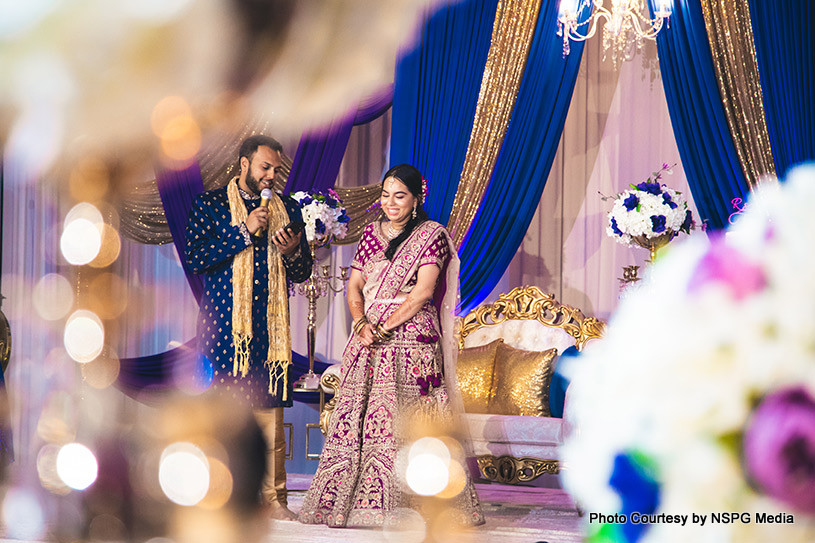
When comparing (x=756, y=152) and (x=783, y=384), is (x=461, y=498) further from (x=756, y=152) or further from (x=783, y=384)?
(x=783, y=384)

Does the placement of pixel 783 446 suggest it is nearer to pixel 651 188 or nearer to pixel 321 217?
pixel 651 188

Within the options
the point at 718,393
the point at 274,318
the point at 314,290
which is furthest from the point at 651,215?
the point at 718,393

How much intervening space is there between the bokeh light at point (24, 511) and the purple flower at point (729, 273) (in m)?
0.20

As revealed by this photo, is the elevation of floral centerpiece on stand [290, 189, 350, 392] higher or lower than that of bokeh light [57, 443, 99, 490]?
higher

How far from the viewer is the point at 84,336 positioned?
20 cm

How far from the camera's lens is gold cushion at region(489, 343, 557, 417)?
464cm

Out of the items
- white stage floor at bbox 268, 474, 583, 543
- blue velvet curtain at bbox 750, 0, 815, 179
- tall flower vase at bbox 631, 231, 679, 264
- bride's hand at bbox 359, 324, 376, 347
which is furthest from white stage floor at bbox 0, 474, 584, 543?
blue velvet curtain at bbox 750, 0, 815, 179

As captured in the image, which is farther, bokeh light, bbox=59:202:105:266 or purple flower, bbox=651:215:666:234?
purple flower, bbox=651:215:666:234

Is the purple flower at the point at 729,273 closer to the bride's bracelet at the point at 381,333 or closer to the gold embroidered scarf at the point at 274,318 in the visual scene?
the gold embroidered scarf at the point at 274,318

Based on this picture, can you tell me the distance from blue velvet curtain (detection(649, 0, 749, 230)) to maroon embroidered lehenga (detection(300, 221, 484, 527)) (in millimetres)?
2125

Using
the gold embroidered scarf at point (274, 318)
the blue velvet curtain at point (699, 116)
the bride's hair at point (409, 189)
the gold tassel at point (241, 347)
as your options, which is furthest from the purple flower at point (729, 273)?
the blue velvet curtain at point (699, 116)

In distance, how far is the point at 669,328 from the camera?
0.87 ft

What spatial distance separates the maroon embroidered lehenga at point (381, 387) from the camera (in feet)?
10.6

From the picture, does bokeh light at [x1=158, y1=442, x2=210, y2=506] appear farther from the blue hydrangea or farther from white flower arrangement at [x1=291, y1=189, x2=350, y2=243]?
white flower arrangement at [x1=291, y1=189, x2=350, y2=243]
